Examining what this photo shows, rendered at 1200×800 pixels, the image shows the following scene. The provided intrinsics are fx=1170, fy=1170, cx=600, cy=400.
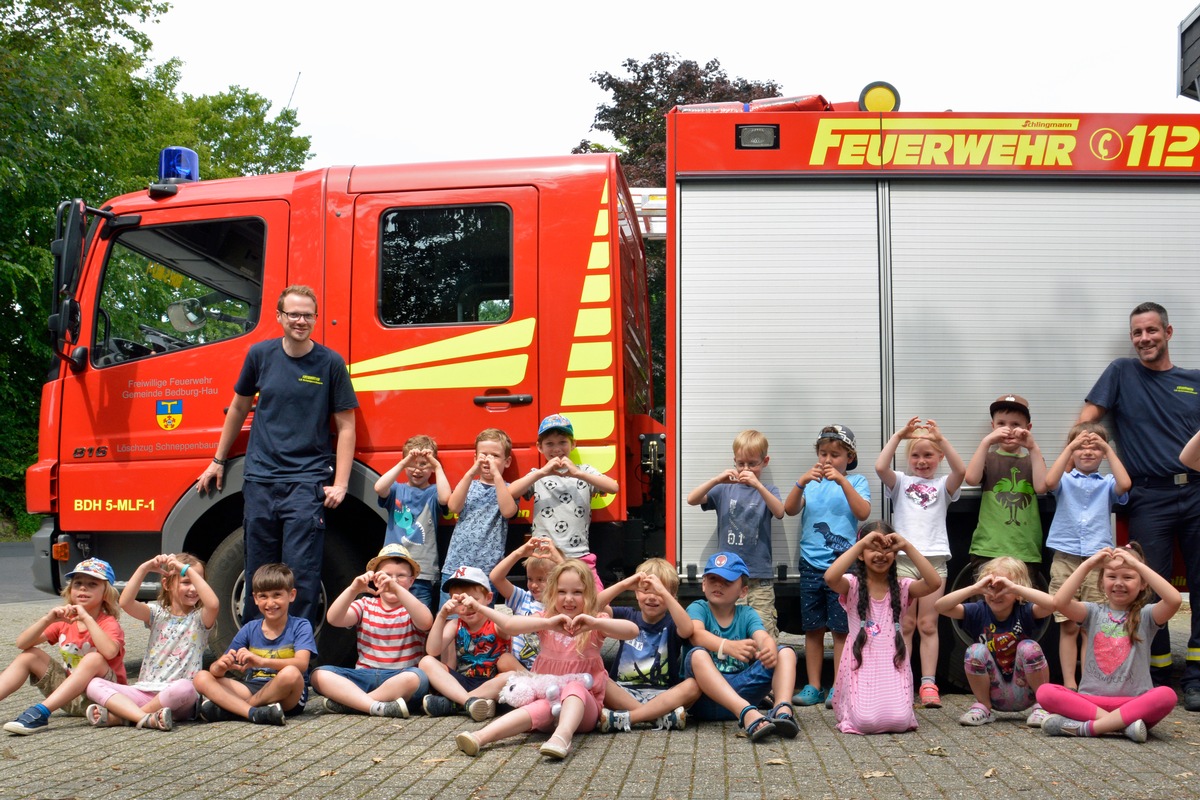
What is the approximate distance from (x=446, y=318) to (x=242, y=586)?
1.93 metres

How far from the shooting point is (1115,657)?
5.55m

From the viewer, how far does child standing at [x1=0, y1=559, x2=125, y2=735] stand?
574 cm

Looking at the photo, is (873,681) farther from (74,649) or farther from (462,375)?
(74,649)

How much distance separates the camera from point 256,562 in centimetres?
638

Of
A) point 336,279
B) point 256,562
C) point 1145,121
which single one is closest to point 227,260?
point 336,279

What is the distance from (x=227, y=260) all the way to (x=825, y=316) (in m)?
3.52

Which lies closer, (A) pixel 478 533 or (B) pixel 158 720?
(B) pixel 158 720

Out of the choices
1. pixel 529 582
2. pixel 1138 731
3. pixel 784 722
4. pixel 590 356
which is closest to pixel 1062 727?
pixel 1138 731

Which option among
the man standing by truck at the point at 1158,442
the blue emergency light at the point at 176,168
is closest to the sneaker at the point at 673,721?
the man standing by truck at the point at 1158,442

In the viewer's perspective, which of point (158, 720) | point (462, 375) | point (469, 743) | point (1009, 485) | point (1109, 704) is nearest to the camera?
point (469, 743)

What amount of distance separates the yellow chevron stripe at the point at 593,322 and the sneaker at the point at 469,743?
2381 mm

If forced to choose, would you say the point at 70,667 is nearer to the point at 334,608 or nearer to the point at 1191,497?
the point at 334,608

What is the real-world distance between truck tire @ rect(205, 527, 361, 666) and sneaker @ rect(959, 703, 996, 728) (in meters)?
3.35

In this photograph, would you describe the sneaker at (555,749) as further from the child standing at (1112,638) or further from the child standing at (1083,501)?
the child standing at (1083,501)
